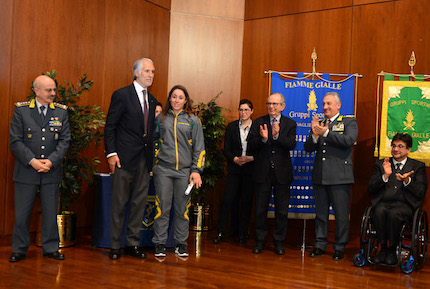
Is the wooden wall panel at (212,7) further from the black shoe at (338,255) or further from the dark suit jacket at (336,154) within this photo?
the black shoe at (338,255)

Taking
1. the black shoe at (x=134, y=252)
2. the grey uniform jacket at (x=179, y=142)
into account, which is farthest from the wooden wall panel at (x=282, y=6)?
the black shoe at (x=134, y=252)

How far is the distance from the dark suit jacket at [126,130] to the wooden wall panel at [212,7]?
277cm

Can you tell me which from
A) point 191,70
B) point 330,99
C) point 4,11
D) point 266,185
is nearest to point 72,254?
point 266,185

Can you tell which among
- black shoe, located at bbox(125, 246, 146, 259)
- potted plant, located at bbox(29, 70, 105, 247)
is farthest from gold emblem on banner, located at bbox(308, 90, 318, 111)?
black shoe, located at bbox(125, 246, 146, 259)

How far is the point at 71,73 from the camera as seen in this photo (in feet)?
17.3

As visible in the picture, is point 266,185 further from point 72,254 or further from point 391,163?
point 72,254

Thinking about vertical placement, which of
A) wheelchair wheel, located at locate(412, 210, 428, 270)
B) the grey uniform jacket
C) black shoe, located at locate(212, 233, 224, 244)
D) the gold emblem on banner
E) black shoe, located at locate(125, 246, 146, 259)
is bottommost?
black shoe, located at locate(212, 233, 224, 244)

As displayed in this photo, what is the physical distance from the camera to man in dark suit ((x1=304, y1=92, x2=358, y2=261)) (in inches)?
173

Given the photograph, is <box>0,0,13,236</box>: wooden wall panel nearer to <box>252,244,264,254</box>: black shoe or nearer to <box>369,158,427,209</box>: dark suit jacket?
<box>252,244,264,254</box>: black shoe

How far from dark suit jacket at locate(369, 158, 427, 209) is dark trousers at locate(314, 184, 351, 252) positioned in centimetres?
26

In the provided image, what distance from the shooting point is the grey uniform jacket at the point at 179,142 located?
13.9 feet

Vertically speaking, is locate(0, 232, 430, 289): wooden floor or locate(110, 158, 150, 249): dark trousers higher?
locate(110, 158, 150, 249): dark trousers

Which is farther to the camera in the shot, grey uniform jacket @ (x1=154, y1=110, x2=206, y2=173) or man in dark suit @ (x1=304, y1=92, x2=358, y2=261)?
man in dark suit @ (x1=304, y1=92, x2=358, y2=261)

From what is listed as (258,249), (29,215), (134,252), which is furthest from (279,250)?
(29,215)
